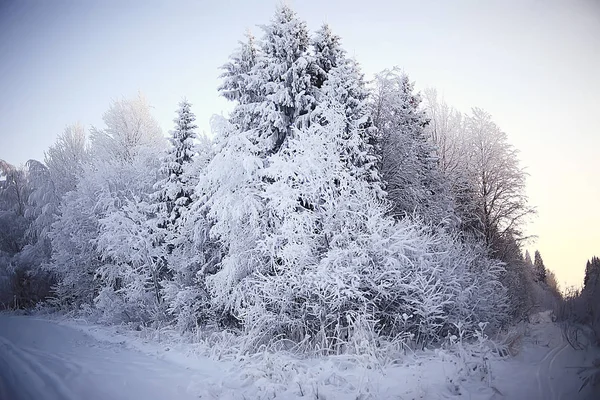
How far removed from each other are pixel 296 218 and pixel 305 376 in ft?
14.2

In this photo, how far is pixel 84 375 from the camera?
20.1ft

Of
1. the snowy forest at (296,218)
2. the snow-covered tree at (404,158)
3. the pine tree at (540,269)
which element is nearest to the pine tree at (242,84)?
the snowy forest at (296,218)

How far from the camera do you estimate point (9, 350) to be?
7762 mm

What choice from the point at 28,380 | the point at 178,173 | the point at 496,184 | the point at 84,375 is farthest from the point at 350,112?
the point at 496,184

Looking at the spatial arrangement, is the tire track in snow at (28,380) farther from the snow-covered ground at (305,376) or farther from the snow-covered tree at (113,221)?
the snow-covered tree at (113,221)

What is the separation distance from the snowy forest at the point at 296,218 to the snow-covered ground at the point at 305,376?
2.78 ft

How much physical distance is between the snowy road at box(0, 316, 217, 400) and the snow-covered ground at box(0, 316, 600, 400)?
0.7 inches

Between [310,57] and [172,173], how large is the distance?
847 centimetres

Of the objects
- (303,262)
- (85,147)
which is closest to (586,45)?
(303,262)

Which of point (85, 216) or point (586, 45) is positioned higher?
point (586, 45)

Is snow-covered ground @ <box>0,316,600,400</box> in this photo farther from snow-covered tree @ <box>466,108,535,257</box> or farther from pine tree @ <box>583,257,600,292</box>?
snow-covered tree @ <box>466,108,535,257</box>

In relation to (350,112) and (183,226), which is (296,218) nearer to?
(350,112)

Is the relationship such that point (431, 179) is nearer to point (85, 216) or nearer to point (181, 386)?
point (181, 386)

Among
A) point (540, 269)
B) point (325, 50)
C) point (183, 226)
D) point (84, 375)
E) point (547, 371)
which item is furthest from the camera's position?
point (540, 269)
